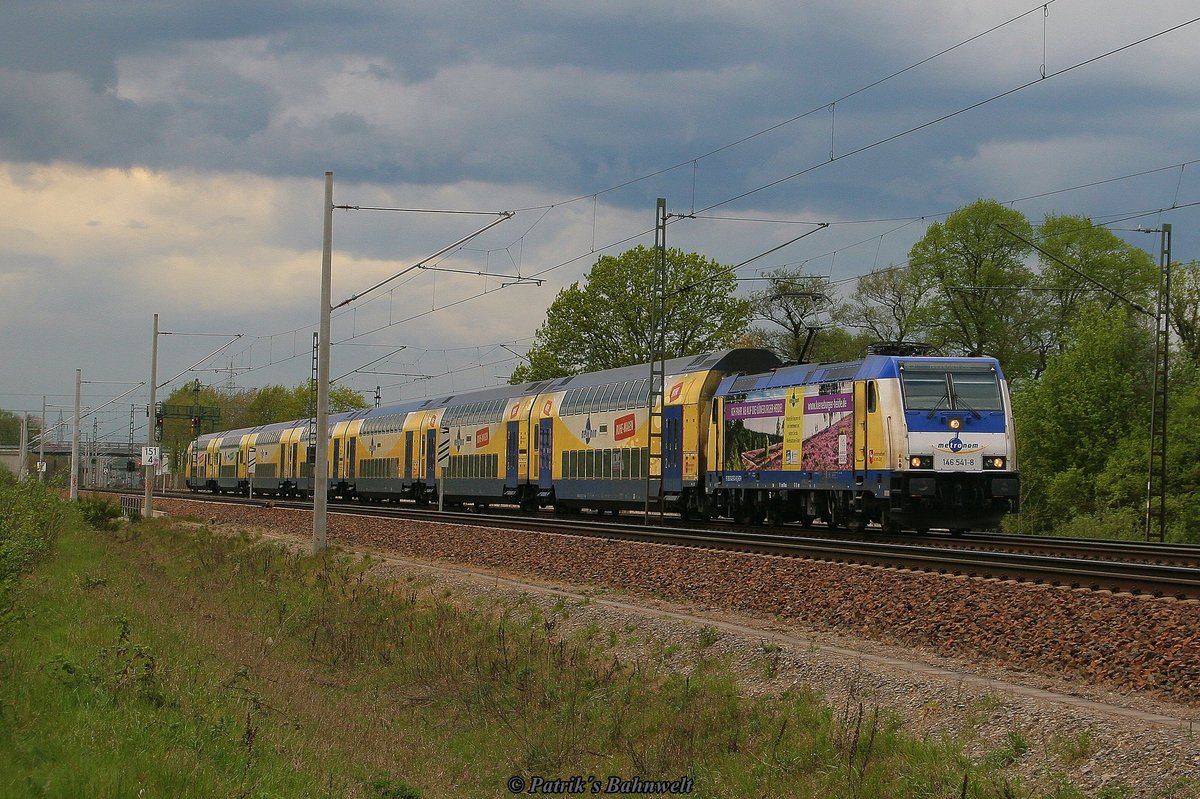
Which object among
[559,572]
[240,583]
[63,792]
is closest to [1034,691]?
[63,792]

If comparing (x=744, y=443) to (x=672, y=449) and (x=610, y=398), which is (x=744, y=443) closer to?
(x=672, y=449)

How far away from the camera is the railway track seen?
15.6m

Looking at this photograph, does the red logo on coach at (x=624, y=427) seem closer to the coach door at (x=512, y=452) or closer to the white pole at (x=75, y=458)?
the coach door at (x=512, y=452)

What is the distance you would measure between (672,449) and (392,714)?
2066cm

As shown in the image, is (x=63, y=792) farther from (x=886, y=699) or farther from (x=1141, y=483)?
(x=1141, y=483)

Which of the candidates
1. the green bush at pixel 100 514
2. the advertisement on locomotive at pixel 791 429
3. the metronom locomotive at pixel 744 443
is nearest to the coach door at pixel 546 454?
the metronom locomotive at pixel 744 443

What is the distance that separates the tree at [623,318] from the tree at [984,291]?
1031cm

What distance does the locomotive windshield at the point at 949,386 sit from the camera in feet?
83.9

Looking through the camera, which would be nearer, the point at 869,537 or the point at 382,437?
the point at 869,537

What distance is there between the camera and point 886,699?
11859 mm

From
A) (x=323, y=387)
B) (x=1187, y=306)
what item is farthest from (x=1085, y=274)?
(x=323, y=387)

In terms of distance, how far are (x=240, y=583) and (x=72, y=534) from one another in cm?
1711

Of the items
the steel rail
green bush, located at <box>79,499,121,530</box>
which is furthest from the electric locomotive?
green bush, located at <box>79,499,121,530</box>

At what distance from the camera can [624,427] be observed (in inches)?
1430
